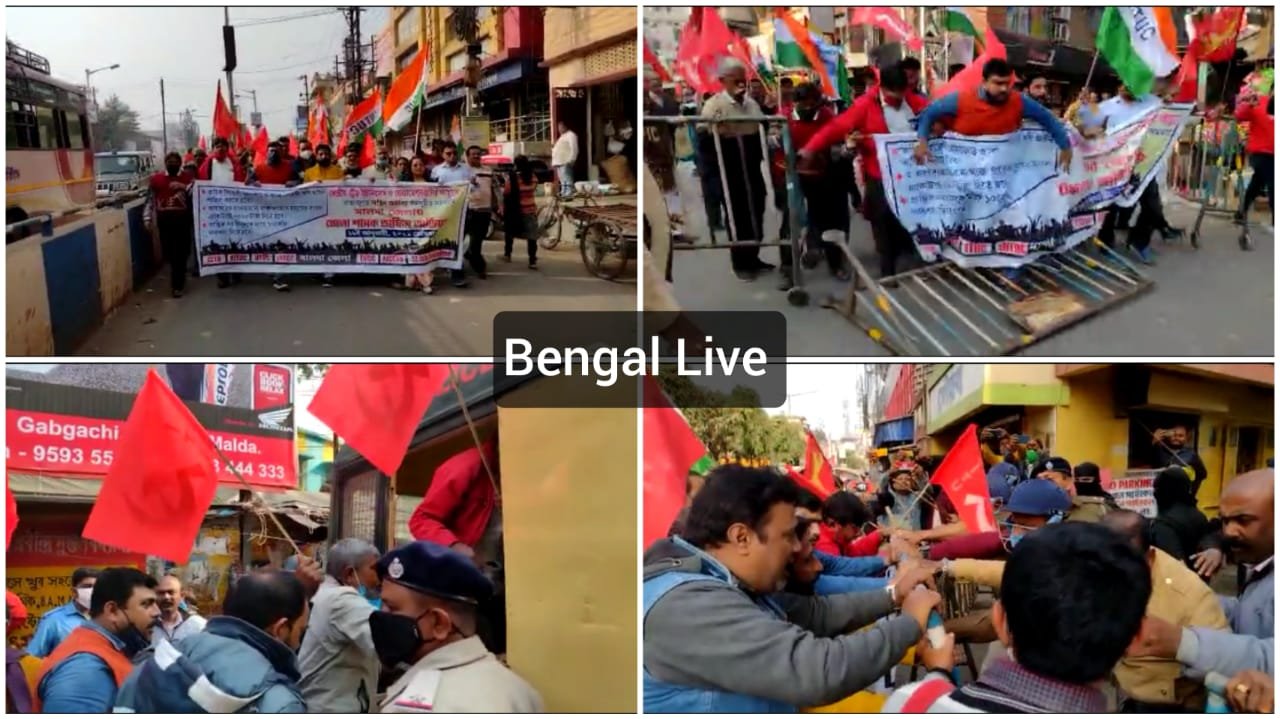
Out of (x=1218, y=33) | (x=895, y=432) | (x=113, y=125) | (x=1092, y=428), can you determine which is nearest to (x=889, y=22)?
(x=1218, y=33)

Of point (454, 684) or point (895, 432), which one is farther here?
point (895, 432)

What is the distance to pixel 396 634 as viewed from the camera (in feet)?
8.95

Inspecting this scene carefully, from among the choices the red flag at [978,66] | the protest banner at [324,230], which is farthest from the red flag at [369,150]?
the red flag at [978,66]

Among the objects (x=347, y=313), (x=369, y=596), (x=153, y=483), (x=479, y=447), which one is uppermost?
(x=347, y=313)

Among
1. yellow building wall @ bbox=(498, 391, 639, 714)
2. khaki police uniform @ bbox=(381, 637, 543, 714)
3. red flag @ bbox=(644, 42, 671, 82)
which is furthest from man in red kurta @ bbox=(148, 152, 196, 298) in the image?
khaki police uniform @ bbox=(381, 637, 543, 714)

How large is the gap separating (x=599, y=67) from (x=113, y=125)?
13.2ft

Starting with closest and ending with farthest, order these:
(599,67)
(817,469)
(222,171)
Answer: (817,469), (599,67), (222,171)

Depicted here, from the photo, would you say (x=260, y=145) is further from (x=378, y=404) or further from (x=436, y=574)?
(x=436, y=574)

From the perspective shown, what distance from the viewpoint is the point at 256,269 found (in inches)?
211

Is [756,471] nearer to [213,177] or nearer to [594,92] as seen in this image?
[594,92]

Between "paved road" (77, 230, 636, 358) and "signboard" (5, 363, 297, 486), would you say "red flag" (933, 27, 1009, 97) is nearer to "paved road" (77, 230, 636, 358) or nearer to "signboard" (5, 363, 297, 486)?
"paved road" (77, 230, 636, 358)

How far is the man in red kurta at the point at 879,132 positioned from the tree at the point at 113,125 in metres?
3.87

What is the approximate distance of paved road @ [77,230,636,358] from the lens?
432 centimetres

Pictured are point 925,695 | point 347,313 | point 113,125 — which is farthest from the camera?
point 113,125
